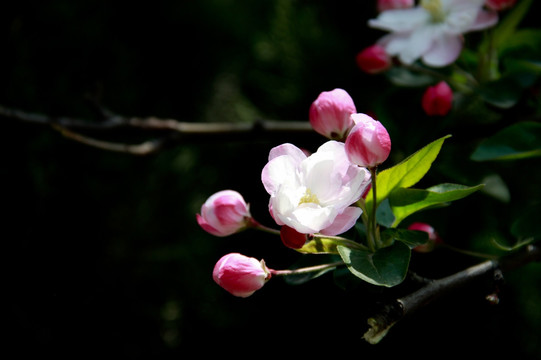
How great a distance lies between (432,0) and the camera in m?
1.00

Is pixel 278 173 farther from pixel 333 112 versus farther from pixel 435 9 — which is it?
pixel 435 9

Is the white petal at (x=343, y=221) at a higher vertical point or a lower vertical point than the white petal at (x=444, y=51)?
lower

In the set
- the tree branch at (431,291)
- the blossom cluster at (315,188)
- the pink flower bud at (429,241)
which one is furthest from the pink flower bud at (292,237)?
the pink flower bud at (429,241)

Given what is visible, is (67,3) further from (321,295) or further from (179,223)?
(321,295)

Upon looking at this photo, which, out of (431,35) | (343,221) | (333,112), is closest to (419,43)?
(431,35)

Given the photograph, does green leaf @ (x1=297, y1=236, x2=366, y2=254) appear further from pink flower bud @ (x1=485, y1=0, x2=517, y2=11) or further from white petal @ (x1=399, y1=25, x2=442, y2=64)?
pink flower bud @ (x1=485, y1=0, x2=517, y2=11)

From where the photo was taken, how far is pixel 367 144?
22.5 inches

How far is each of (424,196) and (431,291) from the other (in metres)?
0.10

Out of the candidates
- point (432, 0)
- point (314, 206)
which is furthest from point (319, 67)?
point (314, 206)

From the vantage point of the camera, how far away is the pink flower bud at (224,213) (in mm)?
673

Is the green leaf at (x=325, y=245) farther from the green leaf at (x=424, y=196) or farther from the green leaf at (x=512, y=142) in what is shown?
the green leaf at (x=512, y=142)

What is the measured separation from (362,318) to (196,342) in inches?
23.0

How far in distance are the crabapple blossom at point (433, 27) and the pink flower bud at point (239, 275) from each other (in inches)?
19.3

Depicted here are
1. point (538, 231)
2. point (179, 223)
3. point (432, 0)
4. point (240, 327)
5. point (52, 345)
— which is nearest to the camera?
point (538, 231)
